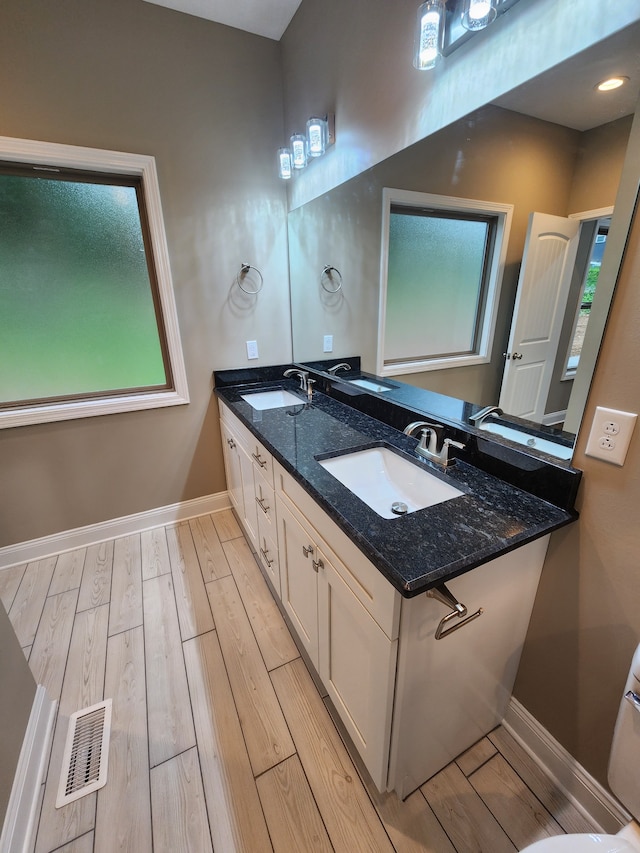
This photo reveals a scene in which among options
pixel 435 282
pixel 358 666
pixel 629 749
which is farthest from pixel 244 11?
pixel 629 749

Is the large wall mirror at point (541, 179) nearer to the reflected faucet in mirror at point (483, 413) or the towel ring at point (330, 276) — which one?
the reflected faucet in mirror at point (483, 413)

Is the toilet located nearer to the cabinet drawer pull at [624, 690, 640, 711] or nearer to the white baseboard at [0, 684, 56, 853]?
the cabinet drawer pull at [624, 690, 640, 711]

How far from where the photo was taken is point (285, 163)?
2033mm

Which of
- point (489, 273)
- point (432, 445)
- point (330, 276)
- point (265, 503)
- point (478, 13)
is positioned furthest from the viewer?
point (330, 276)

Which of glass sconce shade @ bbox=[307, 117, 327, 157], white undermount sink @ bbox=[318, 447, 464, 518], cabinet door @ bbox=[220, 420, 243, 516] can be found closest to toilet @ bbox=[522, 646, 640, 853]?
white undermount sink @ bbox=[318, 447, 464, 518]

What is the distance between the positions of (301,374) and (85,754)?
193 cm

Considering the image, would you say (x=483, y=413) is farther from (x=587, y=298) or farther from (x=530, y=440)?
(x=587, y=298)

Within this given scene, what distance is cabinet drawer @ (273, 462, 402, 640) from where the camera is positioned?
815 millimetres

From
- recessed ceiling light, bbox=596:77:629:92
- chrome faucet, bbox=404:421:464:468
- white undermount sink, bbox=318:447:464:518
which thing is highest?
recessed ceiling light, bbox=596:77:629:92

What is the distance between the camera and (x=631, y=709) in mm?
725

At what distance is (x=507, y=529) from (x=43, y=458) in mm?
2358

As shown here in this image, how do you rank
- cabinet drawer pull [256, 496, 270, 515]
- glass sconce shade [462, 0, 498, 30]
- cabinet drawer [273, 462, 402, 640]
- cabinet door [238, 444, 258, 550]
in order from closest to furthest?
cabinet drawer [273, 462, 402, 640] → glass sconce shade [462, 0, 498, 30] → cabinet drawer pull [256, 496, 270, 515] → cabinet door [238, 444, 258, 550]

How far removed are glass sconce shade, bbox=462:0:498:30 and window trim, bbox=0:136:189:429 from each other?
5.20 feet

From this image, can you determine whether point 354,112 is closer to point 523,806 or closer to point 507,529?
point 507,529
